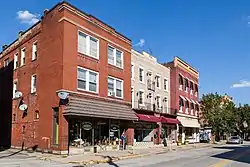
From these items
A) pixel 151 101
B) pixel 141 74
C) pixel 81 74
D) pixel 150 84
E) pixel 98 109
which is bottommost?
pixel 98 109

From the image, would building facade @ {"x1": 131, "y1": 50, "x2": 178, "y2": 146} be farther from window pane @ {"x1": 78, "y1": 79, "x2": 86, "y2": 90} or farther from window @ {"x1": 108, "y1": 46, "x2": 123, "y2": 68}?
window pane @ {"x1": 78, "y1": 79, "x2": 86, "y2": 90}

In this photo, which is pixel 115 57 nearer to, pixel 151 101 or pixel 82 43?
pixel 82 43

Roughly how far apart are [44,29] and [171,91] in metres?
23.9

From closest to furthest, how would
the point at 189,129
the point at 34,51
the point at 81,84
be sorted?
1. the point at 81,84
2. the point at 34,51
3. the point at 189,129

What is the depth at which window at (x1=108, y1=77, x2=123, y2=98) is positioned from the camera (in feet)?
101

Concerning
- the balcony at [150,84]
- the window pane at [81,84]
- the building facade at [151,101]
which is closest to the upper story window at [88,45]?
the window pane at [81,84]

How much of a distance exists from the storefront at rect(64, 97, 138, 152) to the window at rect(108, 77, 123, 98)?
1.13 metres

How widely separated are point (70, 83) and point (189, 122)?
30910 millimetres

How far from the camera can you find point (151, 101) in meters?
40.8

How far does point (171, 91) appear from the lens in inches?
1850

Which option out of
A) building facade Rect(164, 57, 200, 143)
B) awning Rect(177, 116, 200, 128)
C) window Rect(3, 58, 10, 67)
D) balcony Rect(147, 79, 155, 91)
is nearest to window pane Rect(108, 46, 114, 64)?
balcony Rect(147, 79, 155, 91)

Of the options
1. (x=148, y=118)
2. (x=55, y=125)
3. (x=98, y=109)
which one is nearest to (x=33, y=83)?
(x=55, y=125)

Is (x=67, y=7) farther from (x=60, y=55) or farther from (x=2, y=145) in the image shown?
(x=2, y=145)

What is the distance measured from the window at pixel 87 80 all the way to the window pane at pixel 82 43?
1639mm
